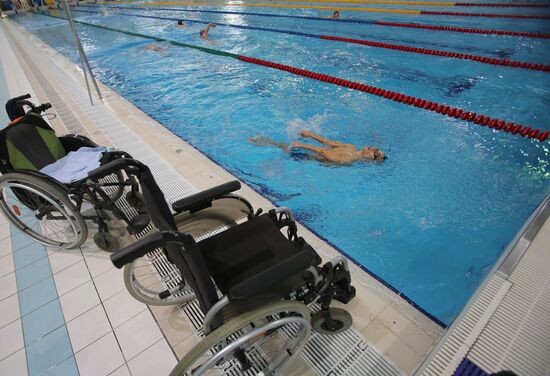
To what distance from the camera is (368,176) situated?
3375 mm

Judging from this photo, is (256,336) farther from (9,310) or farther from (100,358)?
(9,310)

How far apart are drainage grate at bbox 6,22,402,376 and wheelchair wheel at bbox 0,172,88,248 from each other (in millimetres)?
488

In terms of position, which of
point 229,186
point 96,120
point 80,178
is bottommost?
point 96,120

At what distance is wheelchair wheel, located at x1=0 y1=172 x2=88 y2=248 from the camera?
1868 millimetres

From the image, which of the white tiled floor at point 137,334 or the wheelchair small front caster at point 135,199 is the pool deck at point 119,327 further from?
the wheelchair small front caster at point 135,199

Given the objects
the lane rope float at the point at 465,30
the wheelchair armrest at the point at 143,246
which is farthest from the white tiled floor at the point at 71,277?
the lane rope float at the point at 465,30

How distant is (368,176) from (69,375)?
299 cm

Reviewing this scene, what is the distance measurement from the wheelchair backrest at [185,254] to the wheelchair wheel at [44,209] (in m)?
1.05

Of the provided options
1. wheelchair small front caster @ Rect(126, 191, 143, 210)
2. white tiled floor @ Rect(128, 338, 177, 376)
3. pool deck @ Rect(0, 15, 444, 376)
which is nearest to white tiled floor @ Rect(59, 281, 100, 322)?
pool deck @ Rect(0, 15, 444, 376)

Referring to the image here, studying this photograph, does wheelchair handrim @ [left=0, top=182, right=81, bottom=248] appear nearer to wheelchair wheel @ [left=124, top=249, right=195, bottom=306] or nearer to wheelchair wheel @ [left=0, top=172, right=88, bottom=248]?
wheelchair wheel @ [left=0, top=172, right=88, bottom=248]

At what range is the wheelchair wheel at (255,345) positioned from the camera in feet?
3.62

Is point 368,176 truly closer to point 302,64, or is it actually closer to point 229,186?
point 229,186

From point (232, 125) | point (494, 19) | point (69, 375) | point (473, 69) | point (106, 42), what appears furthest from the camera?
point (106, 42)

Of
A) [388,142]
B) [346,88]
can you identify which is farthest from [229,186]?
[346,88]
